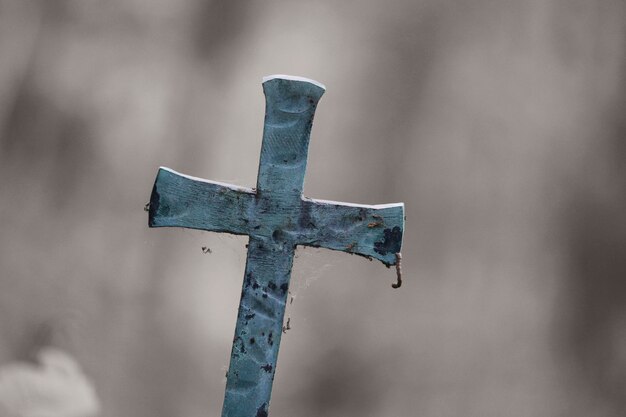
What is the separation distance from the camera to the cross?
1392 millimetres

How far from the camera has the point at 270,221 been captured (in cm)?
141

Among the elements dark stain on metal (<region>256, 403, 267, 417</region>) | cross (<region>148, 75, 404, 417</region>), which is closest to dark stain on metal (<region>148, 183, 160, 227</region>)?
cross (<region>148, 75, 404, 417</region>)

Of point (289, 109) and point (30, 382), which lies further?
→ point (30, 382)

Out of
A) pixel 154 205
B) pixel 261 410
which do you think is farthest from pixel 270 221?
pixel 261 410

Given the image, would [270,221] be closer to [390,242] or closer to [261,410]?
[390,242]

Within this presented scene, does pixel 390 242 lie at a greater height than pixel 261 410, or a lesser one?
greater

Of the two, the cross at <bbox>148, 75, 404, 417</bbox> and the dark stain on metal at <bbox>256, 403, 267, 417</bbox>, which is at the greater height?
the cross at <bbox>148, 75, 404, 417</bbox>

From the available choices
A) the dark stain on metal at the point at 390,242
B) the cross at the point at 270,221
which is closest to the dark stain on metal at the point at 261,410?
the cross at the point at 270,221

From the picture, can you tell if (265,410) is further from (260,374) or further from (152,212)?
(152,212)

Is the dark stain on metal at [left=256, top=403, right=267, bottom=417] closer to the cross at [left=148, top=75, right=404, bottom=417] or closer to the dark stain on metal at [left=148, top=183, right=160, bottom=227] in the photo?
the cross at [left=148, top=75, right=404, bottom=417]

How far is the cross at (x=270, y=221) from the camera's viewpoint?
4.57ft

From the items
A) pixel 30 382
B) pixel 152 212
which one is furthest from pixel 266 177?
pixel 30 382

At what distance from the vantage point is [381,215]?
4.71ft

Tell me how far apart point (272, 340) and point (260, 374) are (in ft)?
0.20
